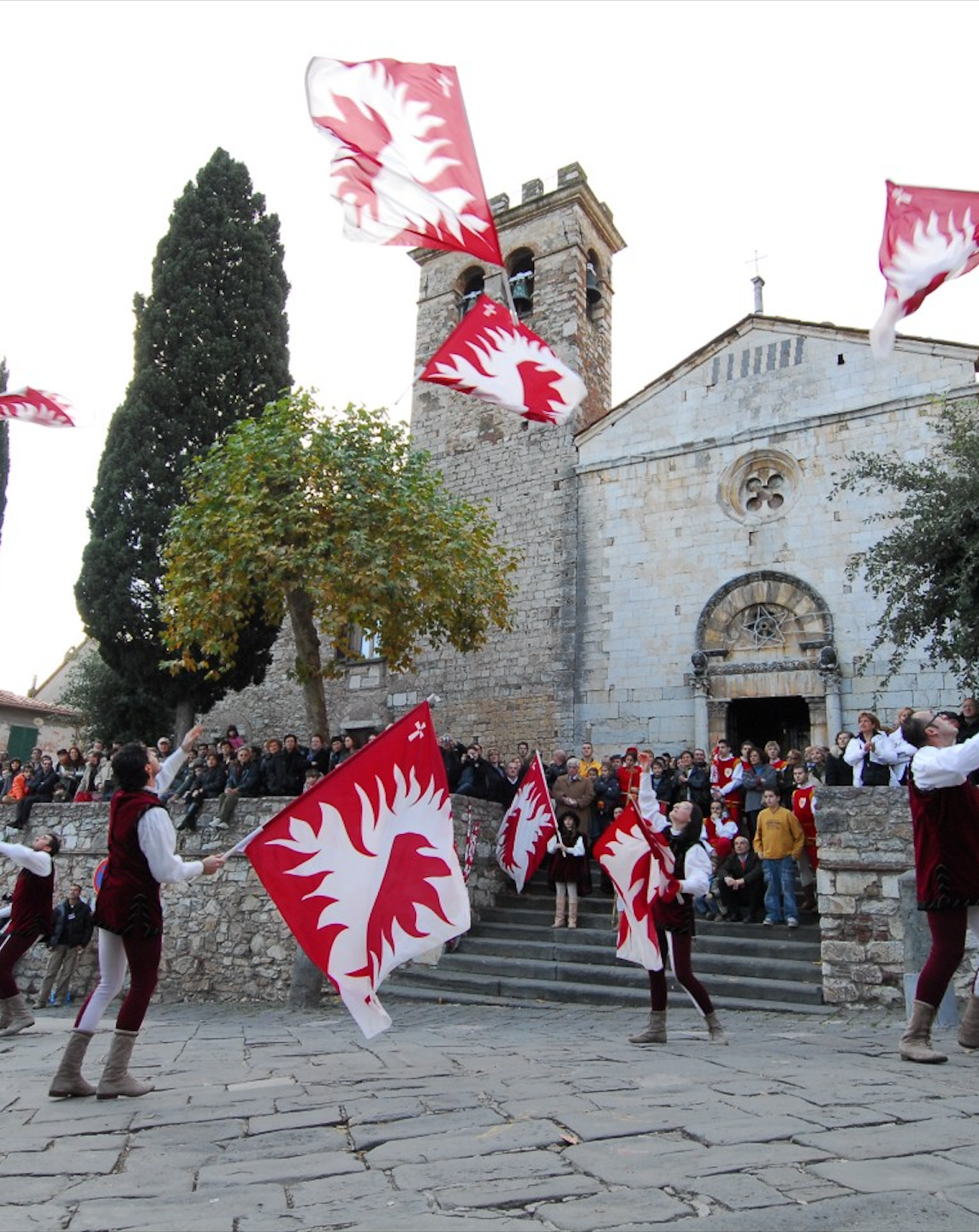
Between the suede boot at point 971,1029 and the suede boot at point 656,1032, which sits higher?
the suede boot at point 971,1029

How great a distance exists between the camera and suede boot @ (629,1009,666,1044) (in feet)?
23.8

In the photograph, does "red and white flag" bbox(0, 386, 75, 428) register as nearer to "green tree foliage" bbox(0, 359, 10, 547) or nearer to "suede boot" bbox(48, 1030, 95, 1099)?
"suede boot" bbox(48, 1030, 95, 1099)

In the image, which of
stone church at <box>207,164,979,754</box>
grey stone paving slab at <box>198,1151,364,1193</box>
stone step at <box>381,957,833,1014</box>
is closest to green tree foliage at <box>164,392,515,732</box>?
stone church at <box>207,164,979,754</box>

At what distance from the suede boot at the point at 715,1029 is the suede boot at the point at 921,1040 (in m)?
1.70

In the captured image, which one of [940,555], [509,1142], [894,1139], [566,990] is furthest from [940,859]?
[940,555]

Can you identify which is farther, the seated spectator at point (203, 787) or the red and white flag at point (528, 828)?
the seated spectator at point (203, 787)

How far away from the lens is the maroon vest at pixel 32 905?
363 inches

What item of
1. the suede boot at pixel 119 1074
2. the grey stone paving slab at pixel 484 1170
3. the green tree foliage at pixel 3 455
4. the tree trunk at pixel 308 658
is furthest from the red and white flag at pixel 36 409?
the green tree foliage at pixel 3 455

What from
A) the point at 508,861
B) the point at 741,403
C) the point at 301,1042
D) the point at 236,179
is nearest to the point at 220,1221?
the point at 301,1042

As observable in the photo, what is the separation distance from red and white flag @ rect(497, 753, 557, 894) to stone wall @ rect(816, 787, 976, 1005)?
3524mm

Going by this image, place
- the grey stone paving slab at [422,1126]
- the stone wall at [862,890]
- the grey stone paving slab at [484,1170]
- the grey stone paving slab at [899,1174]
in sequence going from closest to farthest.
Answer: the grey stone paving slab at [899,1174] → the grey stone paving slab at [484,1170] → the grey stone paving slab at [422,1126] → the stone wall at [862,890]

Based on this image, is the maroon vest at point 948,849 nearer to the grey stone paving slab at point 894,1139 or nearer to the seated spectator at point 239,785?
the grey stone paving slab at point 894,1139

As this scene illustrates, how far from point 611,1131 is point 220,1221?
5.30 ft

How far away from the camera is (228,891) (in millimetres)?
13602
